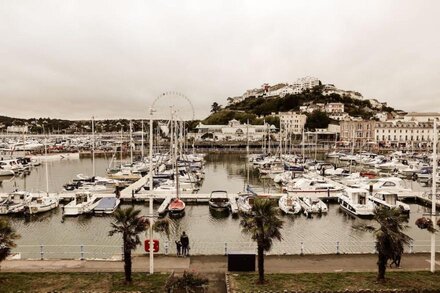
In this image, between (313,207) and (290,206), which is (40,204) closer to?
(290,206)

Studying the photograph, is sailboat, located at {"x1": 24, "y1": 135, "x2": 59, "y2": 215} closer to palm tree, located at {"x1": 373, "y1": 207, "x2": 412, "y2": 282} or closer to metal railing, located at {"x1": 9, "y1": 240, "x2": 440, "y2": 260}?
metal railing, located at {"x1": 9, "y1": 240, "x2": 440, "y2": 260}

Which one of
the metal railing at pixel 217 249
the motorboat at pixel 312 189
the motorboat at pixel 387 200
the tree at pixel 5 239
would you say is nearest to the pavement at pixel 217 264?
the tree at pixel 5 239

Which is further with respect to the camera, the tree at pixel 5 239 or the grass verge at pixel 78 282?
the tree at pixel 5 239

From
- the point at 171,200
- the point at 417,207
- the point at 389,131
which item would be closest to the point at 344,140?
the point at 389,131

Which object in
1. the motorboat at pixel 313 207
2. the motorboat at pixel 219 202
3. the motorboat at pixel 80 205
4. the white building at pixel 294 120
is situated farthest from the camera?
the white building at pixel 294 120

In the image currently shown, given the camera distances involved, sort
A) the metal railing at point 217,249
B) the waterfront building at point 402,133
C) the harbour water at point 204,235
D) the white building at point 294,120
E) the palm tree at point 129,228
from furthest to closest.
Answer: the white building at point 294,120 < the waterfront building at point 402,133 < the harbour water at point 204,235 < the metal railing at point 217,249 < the palm tree at point 129,228

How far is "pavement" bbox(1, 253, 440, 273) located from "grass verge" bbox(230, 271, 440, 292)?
101 cm

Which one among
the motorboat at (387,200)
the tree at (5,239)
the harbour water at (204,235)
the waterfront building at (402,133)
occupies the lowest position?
the harbour water at (204,235)

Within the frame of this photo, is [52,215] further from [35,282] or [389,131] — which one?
[389,131]

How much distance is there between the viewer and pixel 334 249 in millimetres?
26969

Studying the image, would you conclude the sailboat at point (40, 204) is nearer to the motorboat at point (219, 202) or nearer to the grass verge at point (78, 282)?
the motorboat at point (219, 202)

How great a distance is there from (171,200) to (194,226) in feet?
24.5

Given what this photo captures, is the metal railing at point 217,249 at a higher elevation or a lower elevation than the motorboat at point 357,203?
lower

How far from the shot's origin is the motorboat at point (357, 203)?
122 ft
